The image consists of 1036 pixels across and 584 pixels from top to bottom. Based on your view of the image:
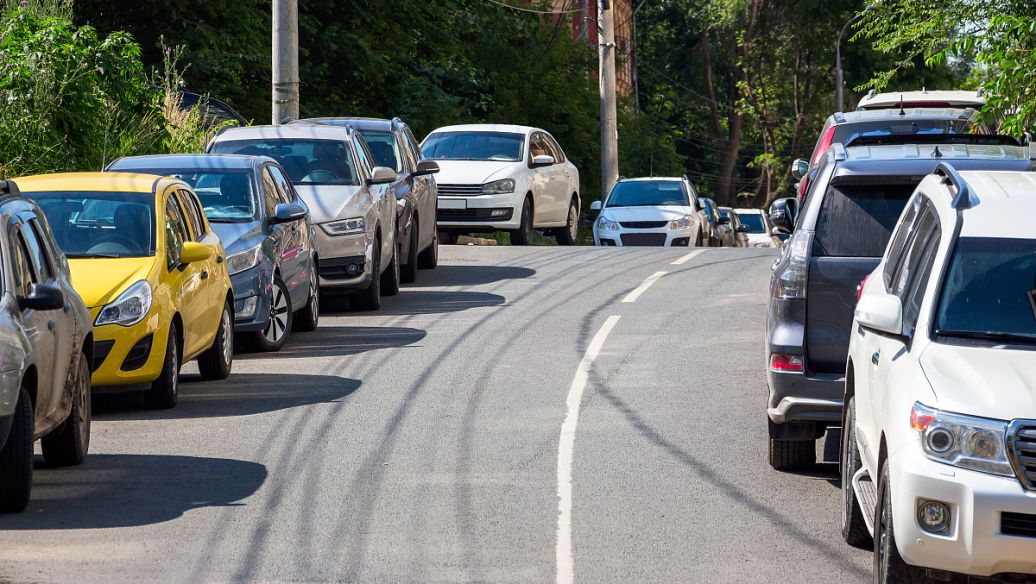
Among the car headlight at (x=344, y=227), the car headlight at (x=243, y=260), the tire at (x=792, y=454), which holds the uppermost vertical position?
the car headlight at (x=344, y=227)

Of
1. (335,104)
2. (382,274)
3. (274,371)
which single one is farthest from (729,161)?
Result: (274,371)

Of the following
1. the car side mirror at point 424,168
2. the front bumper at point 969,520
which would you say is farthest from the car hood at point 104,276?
the car side mirror at point 424,168

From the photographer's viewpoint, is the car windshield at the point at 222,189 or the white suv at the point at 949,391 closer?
the white suv at the point at 949,391

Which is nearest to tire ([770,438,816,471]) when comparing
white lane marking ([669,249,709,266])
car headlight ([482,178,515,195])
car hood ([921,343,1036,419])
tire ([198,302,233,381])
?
car hood ([921,343,1036,419])

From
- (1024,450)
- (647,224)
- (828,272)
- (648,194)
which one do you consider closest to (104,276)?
(828,272)

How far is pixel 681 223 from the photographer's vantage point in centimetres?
3158

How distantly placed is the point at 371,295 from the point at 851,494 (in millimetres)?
10153

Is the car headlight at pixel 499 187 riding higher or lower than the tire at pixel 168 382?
higher

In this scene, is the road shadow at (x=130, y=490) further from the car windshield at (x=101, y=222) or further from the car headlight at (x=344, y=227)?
the car headlight at (x=344, y=227)

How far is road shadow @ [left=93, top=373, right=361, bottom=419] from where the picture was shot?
11.3 meters

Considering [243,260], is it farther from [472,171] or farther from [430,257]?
[472,171]

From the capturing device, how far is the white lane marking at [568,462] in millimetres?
7321

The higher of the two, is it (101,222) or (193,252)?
(101,222)

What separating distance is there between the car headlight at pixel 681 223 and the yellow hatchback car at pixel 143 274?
19.1m
